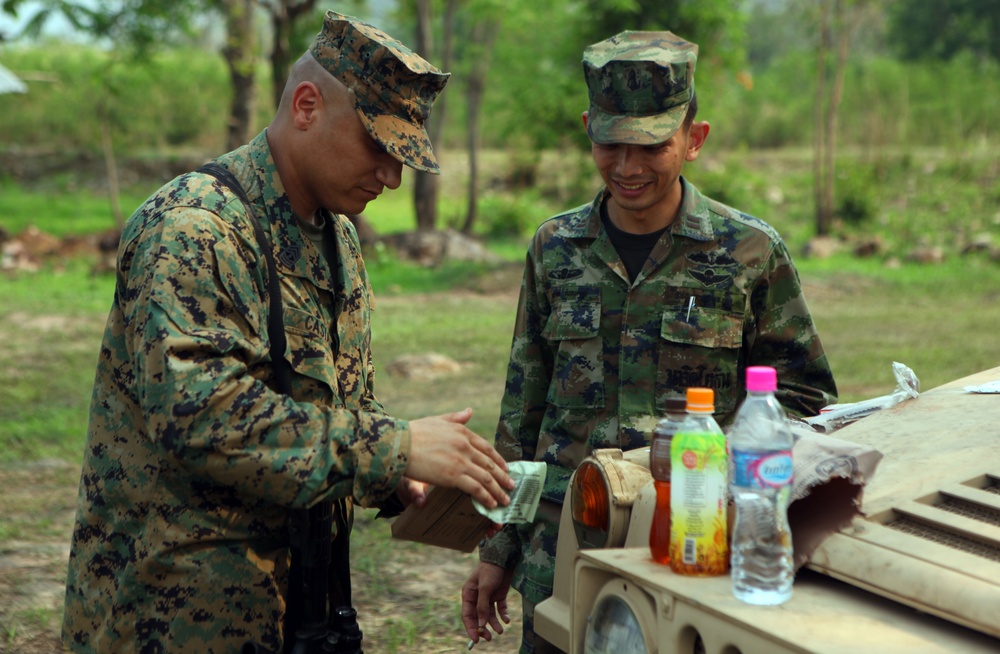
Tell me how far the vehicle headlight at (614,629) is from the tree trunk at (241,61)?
14238 mm

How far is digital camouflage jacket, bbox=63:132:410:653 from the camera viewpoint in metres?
2.14

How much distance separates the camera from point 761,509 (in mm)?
1912

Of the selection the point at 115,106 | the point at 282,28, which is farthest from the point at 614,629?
the point at 115,106

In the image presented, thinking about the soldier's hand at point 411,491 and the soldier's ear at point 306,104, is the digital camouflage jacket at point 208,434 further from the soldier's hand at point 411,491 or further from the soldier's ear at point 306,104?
the soldier's hand at point 411,491

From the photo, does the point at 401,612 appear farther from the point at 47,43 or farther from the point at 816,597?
the point at 47,43

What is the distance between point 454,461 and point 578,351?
Result: 0.88 meters

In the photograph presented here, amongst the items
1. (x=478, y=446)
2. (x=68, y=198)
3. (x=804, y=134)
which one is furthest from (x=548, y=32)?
(x=478, y=446)

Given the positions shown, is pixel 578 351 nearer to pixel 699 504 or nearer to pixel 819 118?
pixel 699 504

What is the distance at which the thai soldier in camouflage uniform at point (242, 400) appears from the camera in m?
2.15

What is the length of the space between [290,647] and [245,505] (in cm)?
36

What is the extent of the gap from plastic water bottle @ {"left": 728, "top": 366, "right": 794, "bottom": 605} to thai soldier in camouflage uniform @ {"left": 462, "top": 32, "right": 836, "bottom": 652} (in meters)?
1.05

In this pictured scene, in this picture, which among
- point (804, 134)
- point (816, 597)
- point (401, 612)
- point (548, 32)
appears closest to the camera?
point (816, 597)

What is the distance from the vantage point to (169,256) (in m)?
2.20

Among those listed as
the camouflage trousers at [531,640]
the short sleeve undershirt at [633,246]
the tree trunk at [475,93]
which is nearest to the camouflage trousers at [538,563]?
the camouflage trousers at [531,640]
